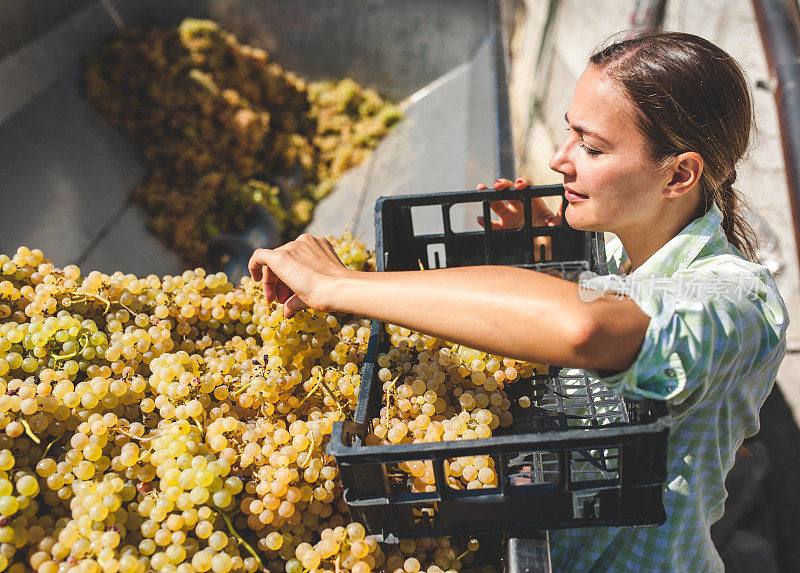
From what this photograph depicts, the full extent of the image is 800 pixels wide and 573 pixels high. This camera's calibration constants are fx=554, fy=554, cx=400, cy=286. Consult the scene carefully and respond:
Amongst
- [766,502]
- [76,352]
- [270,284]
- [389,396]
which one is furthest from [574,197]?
[766,502]

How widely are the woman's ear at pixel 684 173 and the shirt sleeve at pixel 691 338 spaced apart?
0.20 meters

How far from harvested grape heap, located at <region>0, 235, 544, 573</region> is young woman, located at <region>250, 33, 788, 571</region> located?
0.59 ft

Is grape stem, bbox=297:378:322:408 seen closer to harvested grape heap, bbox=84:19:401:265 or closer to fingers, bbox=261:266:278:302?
fingers, bbox=261:266:278:302

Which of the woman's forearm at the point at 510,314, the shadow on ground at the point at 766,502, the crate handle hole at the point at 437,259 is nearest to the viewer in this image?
the woman's forearm at the point at 510,314

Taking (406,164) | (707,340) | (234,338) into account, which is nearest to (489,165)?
(406,164)

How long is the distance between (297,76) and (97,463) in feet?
9.46

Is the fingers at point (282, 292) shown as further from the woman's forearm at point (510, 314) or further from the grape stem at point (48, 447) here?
the grape stem at point (48, 447)

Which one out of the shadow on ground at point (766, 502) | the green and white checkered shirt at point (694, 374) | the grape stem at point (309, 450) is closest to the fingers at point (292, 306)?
the grape stem at point (309, 450)

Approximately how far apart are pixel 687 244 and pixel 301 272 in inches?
28.4

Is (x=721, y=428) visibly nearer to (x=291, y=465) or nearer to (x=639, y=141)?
(x=639, y=141)

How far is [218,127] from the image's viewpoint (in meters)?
2.79

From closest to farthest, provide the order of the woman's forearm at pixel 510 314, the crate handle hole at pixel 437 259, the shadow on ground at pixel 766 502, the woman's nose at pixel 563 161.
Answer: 1. the woman's forearm at pixel 510 314
2. the woman's nose at pixel 563 161
3. the crate handle hole at pixel 437 259
4. the shadow on ground at pixel 766 502

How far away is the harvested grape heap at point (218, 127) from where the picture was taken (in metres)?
2.58

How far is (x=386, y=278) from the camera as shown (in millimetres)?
879
